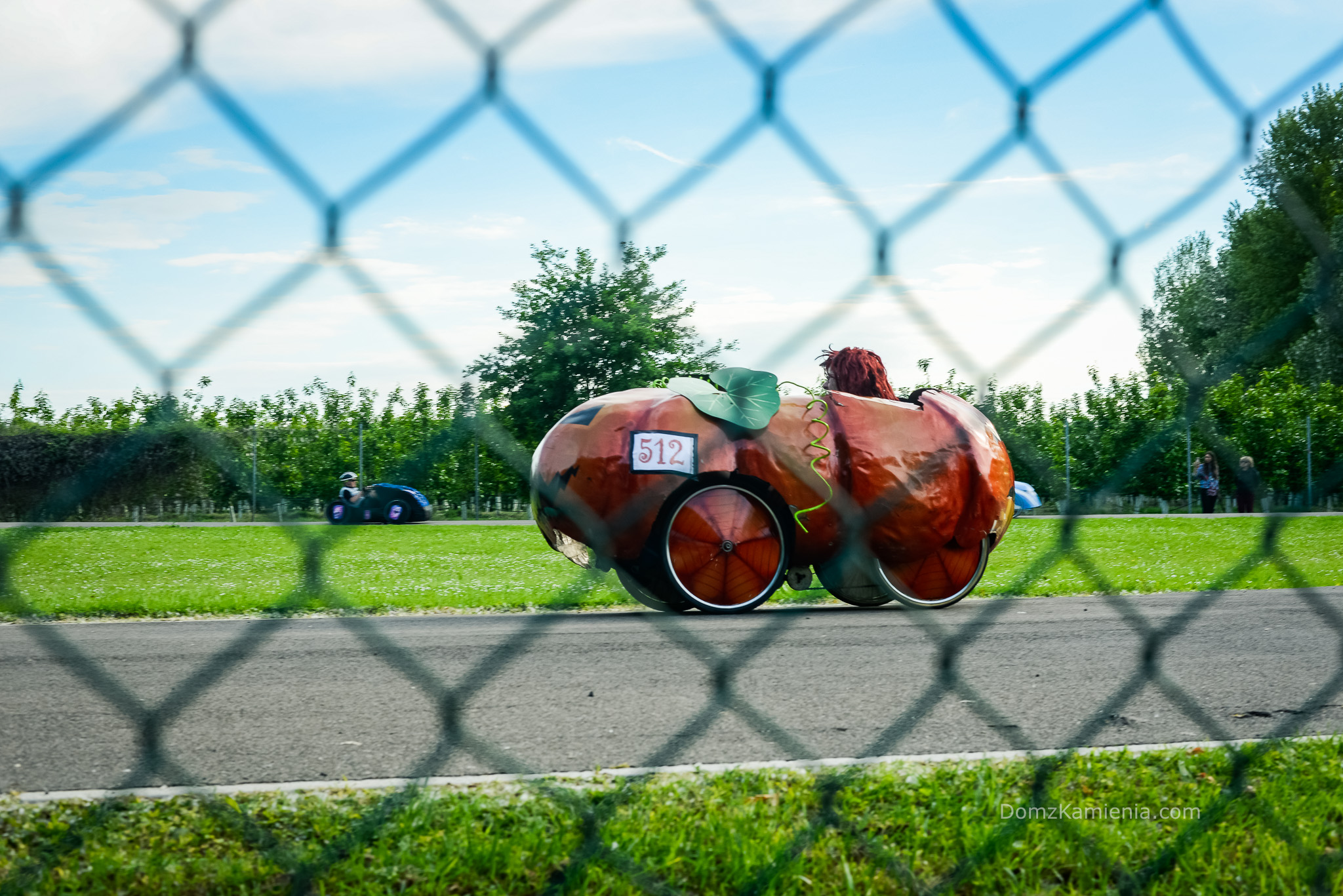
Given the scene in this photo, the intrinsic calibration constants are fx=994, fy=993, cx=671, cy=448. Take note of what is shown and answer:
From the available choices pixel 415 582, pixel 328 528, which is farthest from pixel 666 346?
pixel 415 582

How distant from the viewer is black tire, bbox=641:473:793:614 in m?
4.85

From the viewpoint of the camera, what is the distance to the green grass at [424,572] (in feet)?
18.0

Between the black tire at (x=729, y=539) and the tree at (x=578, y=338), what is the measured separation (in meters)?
3.69

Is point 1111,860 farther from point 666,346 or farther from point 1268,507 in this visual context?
point 666,346

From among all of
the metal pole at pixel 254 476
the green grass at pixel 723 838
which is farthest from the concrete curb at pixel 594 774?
the metal pole at pixel 254 476

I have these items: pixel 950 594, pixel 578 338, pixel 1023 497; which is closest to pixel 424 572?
pixel 950 594

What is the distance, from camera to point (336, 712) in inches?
113

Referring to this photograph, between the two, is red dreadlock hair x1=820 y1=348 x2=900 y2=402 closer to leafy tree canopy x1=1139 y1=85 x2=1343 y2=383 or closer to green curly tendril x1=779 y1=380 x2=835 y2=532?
green curly tendril x1=779 y1=380 x2=835 y2=532

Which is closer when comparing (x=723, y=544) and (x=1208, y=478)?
(x=723, y=544)

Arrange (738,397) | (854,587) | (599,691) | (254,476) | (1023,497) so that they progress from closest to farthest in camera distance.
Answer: (254,476) < (599,691) < (738,397) < (854,587) < (1023,497)

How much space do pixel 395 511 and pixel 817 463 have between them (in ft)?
13.2

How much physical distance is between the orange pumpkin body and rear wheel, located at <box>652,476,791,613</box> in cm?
9

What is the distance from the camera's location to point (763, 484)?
493cm

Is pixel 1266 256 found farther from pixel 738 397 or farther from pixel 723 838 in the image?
pixel 723 838
